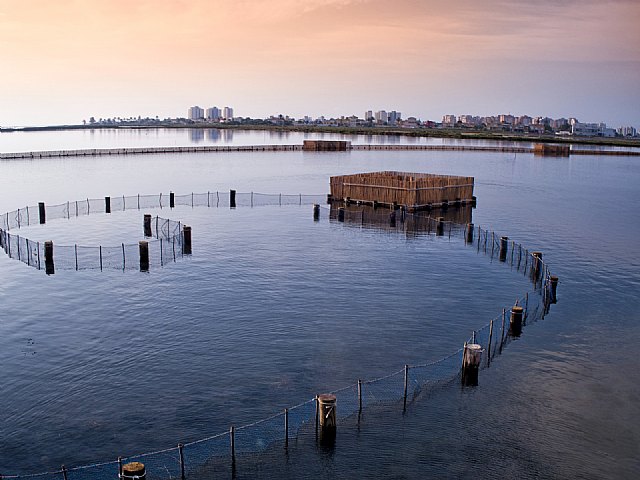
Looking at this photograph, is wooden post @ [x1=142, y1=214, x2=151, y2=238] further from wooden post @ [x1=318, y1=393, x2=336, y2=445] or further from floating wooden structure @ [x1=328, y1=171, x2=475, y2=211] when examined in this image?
wooden post @ [x1=318, y1=393, x2=336, y2=445]

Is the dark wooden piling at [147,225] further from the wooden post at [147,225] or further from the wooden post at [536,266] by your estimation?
the wooden post at [536,266]

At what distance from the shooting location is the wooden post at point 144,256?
43688 mm

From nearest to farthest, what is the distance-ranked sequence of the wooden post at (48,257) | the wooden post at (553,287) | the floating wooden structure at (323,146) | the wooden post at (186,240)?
the wooden post at (553,287) < the wooden post at (48,257) < the wooden post at (186,240) < the floating wooden structure at (323,146)

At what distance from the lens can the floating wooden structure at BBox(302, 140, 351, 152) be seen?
192m

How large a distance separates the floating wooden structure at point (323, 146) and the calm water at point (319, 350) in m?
134

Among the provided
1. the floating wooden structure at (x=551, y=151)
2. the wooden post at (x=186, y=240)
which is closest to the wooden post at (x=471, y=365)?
the wooden post at (x=186, y=240)

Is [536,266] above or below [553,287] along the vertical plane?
above

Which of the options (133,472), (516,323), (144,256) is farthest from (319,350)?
(144,256)

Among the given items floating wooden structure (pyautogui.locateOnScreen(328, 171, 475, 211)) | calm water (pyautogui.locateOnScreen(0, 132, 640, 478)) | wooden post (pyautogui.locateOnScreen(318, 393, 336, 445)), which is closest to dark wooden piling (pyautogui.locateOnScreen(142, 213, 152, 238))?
calm water (pyautogui.locateOnScreen(0, 132, 640, 478))

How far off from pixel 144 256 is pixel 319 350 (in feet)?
64.1

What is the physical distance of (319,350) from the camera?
29594mm

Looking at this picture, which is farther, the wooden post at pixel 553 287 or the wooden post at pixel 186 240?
the wooden post at pixel 186 240

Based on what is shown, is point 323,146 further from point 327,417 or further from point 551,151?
point 327,417

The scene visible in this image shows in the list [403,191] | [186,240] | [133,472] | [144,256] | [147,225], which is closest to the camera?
[133,472]
